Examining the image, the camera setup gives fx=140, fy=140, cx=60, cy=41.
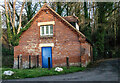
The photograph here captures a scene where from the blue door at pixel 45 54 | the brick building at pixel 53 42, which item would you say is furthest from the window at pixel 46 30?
the blue door at pixel 45 54

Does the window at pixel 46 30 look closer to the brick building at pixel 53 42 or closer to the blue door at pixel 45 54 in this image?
the brick building at pixel 53 42

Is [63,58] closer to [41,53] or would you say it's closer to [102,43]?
[41,53]

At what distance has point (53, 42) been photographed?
1653 centimetres

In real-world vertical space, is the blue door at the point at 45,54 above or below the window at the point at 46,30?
below

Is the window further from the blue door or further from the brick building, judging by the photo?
the blue door

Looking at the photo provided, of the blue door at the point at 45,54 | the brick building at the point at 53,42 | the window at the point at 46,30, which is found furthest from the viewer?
the window at the point at 46,30

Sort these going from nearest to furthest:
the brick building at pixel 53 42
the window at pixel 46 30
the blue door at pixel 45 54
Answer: the brick building at pixel 53 42
the blue door at pixel 45 54
the window at pixel 46 30

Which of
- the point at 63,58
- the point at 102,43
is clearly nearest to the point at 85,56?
the point at 63,58

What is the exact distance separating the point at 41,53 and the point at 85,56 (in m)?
5.25

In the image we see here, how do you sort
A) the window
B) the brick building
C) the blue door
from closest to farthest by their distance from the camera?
the brick building < the blue door < the window

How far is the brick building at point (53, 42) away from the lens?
15.6 meters

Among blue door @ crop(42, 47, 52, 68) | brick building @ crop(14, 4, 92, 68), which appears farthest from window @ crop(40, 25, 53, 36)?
blue door @ crop(42, 47, 52, 68)

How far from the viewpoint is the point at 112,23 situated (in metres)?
27.8

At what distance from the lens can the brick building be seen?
15578 millimetres
